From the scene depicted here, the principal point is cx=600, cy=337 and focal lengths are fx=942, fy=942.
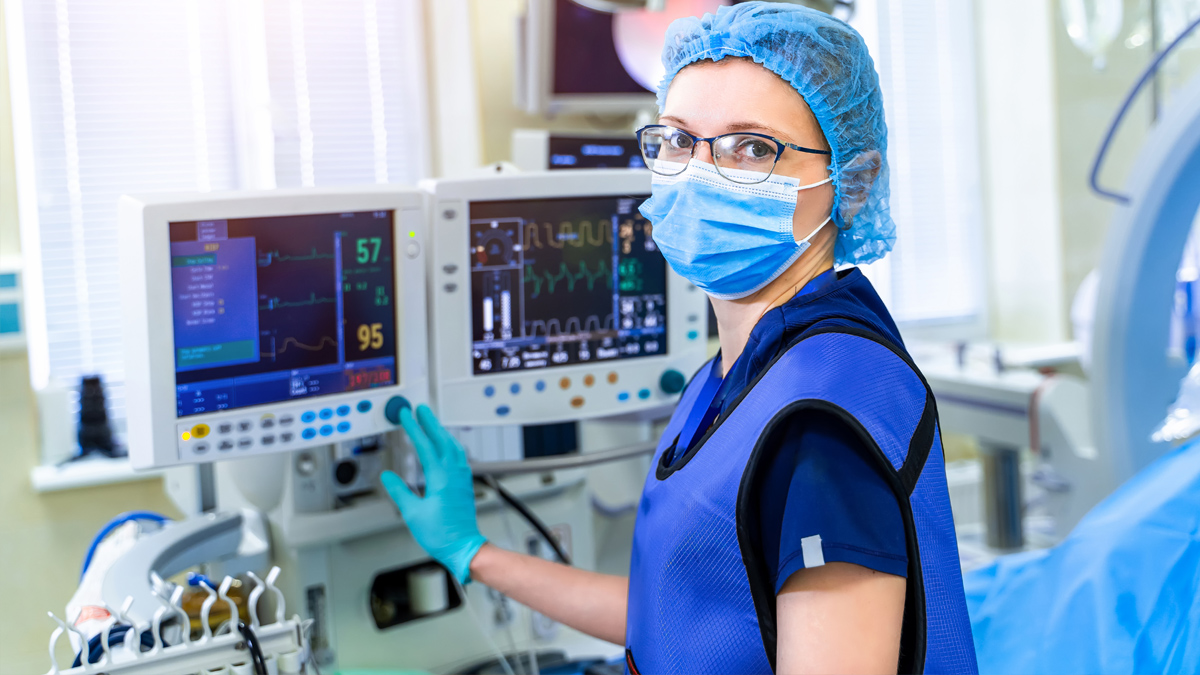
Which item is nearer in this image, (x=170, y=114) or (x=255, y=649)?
(x=255, y=649)

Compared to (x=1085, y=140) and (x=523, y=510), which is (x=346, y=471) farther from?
(x=1085, y=140)

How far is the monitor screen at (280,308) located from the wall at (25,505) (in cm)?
146

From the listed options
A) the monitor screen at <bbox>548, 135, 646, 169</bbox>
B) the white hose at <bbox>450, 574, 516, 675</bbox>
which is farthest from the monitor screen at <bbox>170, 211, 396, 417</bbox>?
the monitor screen at <bbox>548, 135, 646, 169</bbox>

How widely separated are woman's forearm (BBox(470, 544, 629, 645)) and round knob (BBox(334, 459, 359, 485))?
0.31 m

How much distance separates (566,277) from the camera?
4.66ft

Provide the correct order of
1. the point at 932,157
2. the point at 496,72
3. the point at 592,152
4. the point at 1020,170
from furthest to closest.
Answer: the point at 932,157
the point at 1020,170
the point at 496,72
the point at 592,152

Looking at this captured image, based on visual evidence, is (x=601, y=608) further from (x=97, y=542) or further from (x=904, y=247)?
(x=904, y=247)

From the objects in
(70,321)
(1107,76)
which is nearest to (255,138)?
(70,321)

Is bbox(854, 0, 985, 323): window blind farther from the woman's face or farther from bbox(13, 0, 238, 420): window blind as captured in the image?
the woman's face

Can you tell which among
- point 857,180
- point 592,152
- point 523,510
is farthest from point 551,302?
point 592,152

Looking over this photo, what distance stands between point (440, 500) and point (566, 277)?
388 mm

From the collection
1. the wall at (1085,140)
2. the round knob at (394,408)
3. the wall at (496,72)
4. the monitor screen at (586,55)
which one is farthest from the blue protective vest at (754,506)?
the wall at (1085,140)

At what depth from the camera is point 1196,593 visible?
3.93ft

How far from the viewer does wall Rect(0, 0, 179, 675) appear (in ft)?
7.56
